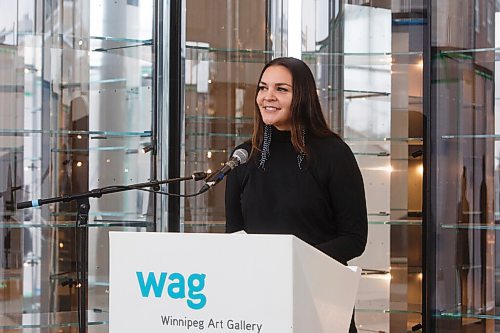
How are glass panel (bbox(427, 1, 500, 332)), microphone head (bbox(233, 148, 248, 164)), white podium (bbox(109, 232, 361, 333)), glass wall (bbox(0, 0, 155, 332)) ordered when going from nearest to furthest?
white podium (bbox(109, 232, 361, 333)), microphone head (bbox(233, 148, 248, 164)), glass panel (bbox(427, 1, 500, 332)), glass wall (bbox(0, 0, 155, 332))

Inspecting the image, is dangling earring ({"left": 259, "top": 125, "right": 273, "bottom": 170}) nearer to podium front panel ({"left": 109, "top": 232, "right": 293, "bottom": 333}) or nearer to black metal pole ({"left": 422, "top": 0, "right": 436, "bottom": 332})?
podium front panel ({"left": 109, "top": 232, "right": 293, "bottom": 333})

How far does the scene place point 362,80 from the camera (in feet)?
13.9

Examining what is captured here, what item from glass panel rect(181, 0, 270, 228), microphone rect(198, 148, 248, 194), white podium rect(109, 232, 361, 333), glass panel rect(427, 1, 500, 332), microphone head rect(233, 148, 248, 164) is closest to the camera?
white podium rect(109, 232, 361, 333)

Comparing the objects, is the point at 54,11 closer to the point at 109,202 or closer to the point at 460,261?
the point at 109,202

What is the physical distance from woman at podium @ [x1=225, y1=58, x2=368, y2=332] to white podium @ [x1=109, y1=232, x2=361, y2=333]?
487 mm

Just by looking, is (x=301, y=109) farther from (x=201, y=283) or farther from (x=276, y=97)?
(x=201, y=283)

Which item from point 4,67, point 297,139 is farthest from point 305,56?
point 297,139

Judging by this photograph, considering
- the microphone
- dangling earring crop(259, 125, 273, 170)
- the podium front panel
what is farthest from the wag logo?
dangling earring crop(259, 125, 273, 170)

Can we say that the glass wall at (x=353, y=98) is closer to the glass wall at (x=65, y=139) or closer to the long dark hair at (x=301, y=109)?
the glass wall at (x=65, y=139)

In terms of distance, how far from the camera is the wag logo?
1848 millimetres

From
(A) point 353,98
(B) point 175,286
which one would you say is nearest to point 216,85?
(A) point 353,98

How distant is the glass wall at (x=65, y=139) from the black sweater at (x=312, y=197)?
171cm

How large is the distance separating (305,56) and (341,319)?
7.64 feet

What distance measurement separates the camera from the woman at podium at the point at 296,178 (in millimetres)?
2441
